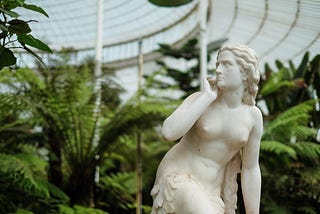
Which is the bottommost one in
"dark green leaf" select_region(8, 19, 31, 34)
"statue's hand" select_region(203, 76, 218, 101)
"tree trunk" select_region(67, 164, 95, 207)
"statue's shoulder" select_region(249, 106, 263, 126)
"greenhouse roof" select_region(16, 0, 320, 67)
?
"tree trunk" select_region(67, 164, 95, 207)

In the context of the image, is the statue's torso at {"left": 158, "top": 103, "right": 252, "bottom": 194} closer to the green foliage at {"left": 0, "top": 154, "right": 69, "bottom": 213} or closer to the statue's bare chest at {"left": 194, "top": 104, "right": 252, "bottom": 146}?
the statue's bare chest at {"left": 194, "top": 104, "right": 252, "bottom": 146}

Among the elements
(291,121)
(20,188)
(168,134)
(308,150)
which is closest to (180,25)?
(291,121)

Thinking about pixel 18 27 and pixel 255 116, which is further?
pixel 255 116

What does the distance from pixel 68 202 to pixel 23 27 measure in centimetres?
470

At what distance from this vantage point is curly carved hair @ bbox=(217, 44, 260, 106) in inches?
113

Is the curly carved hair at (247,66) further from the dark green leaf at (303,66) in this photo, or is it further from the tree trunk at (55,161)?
the dark green leaf at (303,66)

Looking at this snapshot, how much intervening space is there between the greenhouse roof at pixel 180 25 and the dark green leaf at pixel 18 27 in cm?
810

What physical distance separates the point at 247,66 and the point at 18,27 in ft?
4.93

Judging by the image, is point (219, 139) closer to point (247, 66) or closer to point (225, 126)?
point (225, 126)

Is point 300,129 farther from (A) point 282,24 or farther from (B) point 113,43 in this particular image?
(B) point 113,43

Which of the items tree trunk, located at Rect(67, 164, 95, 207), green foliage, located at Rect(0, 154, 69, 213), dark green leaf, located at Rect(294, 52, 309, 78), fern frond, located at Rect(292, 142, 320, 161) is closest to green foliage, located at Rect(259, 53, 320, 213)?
fern frond, located at Rect(292, 142, 320, 161)

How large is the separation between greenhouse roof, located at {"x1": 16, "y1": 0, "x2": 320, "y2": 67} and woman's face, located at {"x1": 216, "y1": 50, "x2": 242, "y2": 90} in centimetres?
680

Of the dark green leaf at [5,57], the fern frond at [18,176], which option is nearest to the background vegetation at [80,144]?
the fern frond at [18,176]

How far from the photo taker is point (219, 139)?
285 cm
